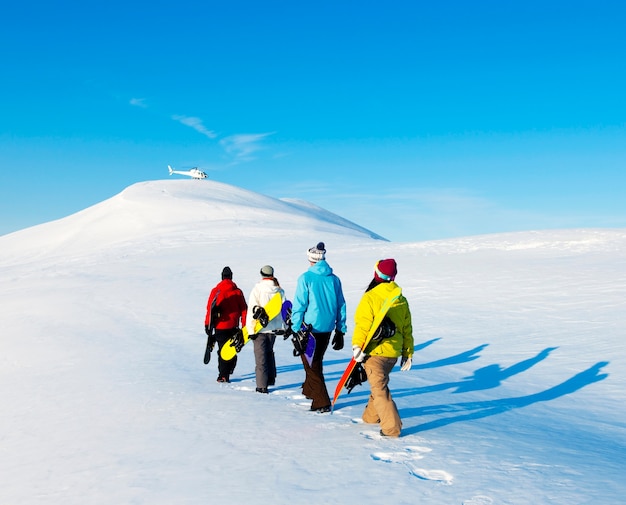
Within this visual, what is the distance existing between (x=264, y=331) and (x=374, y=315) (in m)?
2.80

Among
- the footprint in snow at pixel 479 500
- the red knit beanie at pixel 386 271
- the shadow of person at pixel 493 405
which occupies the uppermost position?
the red knit beanie at pixel 386 271

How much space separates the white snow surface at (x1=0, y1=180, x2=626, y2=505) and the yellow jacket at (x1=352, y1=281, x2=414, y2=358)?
90cm

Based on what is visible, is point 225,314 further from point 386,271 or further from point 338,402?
point 386,271

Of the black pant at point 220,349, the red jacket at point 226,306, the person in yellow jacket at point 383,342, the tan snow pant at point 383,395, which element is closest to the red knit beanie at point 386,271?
the person in yellow jacket at point 383,342

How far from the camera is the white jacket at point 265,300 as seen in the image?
8289 millimetres

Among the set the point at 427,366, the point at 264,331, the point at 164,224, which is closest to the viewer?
the point at 264,331

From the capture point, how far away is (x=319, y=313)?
7.07 metres

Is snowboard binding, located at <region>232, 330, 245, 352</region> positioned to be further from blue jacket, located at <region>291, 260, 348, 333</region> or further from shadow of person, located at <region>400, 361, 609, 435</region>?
shadow of person, located at <region>400, 361, 609, 435</region>

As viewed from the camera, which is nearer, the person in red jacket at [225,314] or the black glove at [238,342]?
the black glove at [238,342]

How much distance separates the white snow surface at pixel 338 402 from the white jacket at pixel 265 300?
98 centimetres

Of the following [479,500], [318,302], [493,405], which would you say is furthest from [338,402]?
[479,500]

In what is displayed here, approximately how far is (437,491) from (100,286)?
20434 millimetres

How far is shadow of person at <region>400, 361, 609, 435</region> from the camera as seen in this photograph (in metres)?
6.91

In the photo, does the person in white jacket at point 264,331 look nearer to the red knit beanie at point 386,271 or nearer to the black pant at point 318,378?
the black pant at point 318,378
